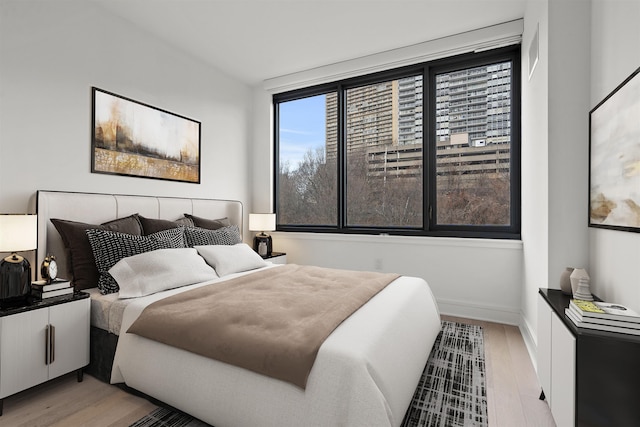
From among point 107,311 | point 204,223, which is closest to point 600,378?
point 107,311

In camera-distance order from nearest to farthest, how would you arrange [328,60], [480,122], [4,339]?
[4,339] → [480,122] → [328,60]

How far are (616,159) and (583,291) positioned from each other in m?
0.65

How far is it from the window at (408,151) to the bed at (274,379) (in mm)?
1375

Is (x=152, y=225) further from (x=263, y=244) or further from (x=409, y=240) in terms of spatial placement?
(x=409, y=240)

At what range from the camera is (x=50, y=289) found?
196 centimetres

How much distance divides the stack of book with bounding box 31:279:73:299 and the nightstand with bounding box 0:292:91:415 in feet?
0.21

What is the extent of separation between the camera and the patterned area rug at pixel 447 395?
1.64m

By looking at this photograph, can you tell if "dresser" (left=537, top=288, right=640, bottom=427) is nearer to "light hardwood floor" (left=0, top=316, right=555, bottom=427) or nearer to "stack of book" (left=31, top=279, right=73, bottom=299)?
"light hardwood floor" (left=0, top=316, right=555, bottom=427)

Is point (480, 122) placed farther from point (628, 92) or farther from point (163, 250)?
point (163, 250)

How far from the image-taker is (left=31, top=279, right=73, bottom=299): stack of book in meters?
1.93

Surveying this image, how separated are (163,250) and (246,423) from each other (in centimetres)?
141

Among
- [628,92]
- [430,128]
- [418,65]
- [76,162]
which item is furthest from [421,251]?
[76,162]

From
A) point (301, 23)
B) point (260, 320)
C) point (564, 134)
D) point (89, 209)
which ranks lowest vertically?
point (260, 320)

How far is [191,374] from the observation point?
155 cm
